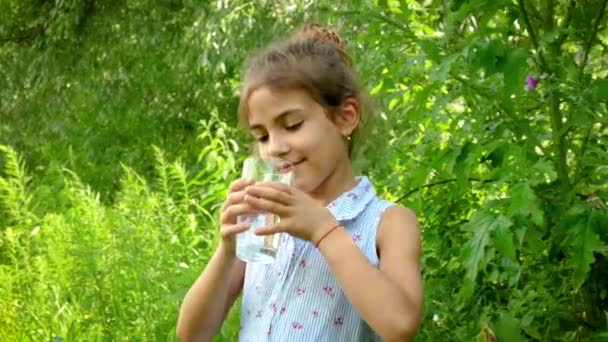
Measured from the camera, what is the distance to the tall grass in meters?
4.07

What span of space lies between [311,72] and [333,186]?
21 cm

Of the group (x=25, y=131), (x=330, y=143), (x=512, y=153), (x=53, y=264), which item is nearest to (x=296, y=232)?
(x=330, y=143)

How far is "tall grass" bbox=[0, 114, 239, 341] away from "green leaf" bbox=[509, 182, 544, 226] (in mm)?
1171

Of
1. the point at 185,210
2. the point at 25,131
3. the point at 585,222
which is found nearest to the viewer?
the point at 585,222

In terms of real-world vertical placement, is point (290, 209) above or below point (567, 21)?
below

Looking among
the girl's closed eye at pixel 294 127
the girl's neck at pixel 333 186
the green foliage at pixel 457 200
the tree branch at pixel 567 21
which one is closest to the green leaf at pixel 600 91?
the green foliage at pixel 457 200

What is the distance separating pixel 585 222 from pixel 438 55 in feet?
1.52

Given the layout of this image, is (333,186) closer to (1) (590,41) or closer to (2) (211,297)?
(2) (211,297)

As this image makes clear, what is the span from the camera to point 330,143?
238 centimetres

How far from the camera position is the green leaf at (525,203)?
2.62 metres

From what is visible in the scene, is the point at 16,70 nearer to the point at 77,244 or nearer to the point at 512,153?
→ the point at 77,244

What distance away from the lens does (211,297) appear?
2.42 m

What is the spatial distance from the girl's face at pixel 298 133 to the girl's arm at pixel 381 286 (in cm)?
18

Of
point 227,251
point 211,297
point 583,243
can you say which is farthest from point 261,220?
point 583,243
